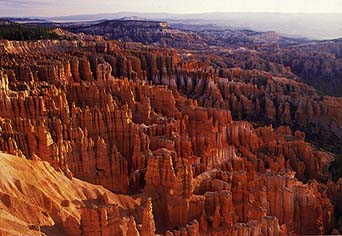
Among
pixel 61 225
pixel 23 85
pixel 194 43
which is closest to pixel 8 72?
pixel 23 85

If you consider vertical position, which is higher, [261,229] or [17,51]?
[17,51]

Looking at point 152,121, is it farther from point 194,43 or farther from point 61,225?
point 194,43

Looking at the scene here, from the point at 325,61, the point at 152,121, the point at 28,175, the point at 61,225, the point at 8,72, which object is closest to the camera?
the point at 61,225

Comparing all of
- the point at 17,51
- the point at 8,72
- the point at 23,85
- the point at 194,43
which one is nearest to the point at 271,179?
the point at 23,85

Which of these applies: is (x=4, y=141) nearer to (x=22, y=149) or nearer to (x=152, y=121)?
(x=22, y=149)

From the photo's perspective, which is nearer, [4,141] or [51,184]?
[51,184]

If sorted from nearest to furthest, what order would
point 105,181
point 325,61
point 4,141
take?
point 4,141 < point 105,181 < point 325,61
